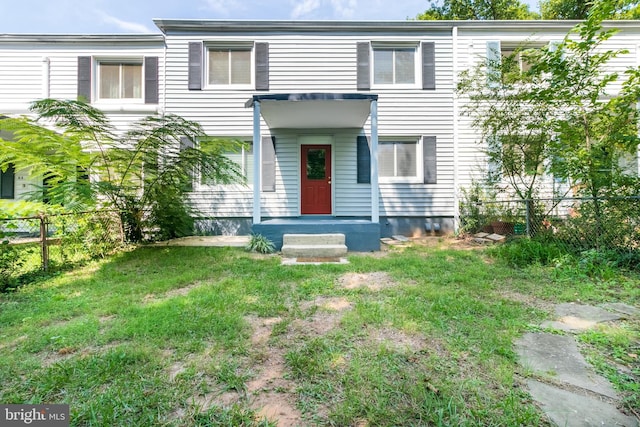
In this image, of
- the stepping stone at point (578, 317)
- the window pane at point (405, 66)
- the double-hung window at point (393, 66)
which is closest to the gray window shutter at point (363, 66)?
the double-hung window at point (393, 66)

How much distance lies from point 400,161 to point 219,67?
18.5 ft

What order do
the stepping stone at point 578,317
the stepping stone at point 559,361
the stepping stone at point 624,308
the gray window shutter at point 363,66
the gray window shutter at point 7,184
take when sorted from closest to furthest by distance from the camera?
the stepping stone at point 559,361 → the stepping stone at point 578,317 → the stepping stone at point 624,308 → the gray window shutter at point 363,66 → the gray window shutter at point 7,184

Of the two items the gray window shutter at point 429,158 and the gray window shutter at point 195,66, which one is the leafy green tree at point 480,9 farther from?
the gray window shutter at point 195,66

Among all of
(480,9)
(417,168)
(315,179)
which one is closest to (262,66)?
(315,179)

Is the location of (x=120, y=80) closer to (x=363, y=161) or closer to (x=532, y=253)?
(x=363, y=161)

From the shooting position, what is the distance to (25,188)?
8.75 meters

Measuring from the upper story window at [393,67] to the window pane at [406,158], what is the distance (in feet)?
5.79

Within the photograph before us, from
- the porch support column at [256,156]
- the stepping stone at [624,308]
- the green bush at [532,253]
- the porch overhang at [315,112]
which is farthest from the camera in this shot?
the porch support column at [256,156]

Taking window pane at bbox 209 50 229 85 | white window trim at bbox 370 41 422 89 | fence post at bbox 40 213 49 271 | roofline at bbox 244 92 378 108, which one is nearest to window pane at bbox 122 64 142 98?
window pane at bbox 209 50 229 85

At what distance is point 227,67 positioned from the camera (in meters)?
8.12

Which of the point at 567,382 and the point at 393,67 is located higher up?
the point at 393,67

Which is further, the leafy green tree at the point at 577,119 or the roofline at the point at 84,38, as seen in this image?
the roofline at the point at 84,38

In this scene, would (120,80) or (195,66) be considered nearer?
(195,66)

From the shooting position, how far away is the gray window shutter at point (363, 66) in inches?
316
